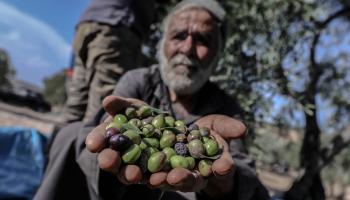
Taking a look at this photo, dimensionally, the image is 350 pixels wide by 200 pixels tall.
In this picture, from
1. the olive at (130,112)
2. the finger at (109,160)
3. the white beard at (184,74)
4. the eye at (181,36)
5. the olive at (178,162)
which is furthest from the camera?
the eye at (181,36)

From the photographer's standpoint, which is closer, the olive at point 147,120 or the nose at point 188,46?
the olive at point 147,120

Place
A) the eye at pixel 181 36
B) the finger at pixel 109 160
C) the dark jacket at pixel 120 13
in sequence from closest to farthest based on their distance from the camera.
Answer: the finger at pixel 109 160, the eye at pixel 181 36, the dark jacket at pixel 120 13

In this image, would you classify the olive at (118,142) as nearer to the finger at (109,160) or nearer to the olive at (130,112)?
the finger at (109,160)

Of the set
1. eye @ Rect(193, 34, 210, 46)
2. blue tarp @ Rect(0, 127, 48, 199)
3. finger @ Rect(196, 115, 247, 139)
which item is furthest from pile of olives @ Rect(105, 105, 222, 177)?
blue tarp @ Rect(0, 127, 48, 199)

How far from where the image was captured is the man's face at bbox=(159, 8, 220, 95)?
3.06 meters

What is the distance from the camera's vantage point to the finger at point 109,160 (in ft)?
5.90

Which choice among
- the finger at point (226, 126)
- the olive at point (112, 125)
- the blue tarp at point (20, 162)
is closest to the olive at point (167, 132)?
the olive at point (112, 125)

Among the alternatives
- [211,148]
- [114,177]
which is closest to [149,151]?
[211,148]

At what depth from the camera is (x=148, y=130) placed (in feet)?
6.72

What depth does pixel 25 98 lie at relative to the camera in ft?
94.6

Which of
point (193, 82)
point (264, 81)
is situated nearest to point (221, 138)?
point (193, 82)

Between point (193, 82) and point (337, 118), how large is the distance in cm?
562

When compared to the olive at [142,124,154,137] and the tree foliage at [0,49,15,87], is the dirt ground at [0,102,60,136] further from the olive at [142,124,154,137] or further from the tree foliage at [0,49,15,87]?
the tree foliage at [0,49,15,87]

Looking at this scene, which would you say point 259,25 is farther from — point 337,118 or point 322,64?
point 337,118
